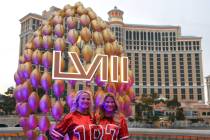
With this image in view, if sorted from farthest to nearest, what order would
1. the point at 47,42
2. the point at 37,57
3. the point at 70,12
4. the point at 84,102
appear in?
1. the point at 70,12
2. the point at 47,42
3. the point at 37,57
4. the point at 84,102

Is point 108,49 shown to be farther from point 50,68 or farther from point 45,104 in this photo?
point 45,104

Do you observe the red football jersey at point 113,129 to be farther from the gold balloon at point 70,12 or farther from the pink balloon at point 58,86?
the gold balloon at point 70,12

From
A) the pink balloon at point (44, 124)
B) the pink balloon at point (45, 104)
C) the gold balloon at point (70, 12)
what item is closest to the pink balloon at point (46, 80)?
the pink balloon at point (45, 104)

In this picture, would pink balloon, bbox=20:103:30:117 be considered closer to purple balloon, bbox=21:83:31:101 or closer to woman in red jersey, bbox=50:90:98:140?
purple balloon, bbox=21:83:31:101

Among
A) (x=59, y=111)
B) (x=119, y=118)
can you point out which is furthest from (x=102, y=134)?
(x=59, y=111)

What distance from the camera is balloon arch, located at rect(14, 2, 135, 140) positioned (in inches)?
396

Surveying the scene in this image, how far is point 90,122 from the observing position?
12.6 ft

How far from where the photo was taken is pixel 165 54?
99.3m

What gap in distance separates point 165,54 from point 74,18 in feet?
296

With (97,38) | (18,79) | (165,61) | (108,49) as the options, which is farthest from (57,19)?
(165,61)

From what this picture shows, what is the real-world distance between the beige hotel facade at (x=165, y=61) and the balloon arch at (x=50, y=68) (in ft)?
278

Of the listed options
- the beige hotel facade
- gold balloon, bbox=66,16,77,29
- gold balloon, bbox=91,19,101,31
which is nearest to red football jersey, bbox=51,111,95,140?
gold balloon, bbox=91,19,101,31

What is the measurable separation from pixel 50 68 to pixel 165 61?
90851 mm

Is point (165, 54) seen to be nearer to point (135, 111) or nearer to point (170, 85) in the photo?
point (170, 85)
